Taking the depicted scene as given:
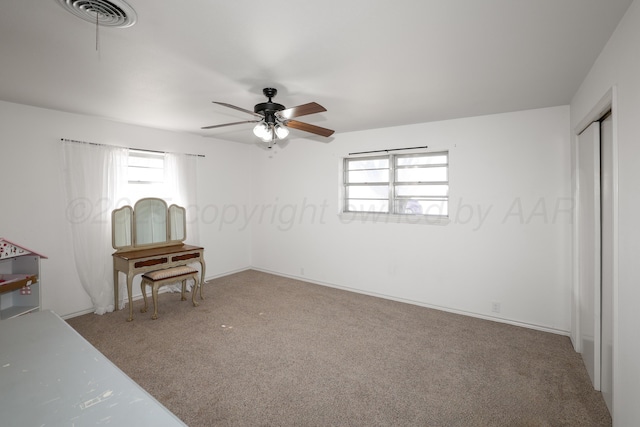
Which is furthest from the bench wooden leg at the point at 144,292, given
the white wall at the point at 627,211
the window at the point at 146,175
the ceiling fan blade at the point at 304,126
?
the white wall at the point at 627,211

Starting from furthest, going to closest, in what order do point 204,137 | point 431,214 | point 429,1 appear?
1. point 204,137
2. point 431,214
3. point 429,1

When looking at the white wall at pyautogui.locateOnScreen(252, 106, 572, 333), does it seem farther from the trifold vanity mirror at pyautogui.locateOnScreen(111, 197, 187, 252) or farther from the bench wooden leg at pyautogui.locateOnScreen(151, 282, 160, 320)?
the bench wooden leg at pyautogui.locateOnScreen(151, 282, 160, 320)

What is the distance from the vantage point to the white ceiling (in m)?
1.65

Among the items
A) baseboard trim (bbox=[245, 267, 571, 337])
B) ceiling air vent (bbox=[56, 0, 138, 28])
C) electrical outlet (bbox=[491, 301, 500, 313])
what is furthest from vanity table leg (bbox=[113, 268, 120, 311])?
electrical outlet (bbox=[491, 301, 500, 313])

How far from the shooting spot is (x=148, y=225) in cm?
434

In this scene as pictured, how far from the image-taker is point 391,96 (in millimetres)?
3035

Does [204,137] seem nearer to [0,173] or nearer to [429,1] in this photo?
[0,173]

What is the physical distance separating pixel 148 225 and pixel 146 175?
0.76m

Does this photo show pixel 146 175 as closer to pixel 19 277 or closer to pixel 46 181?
pixel 46 181

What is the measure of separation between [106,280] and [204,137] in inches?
102

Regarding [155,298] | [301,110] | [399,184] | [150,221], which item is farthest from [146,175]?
[399,184]

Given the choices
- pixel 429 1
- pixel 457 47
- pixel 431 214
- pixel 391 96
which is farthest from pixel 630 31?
pixel 431 214

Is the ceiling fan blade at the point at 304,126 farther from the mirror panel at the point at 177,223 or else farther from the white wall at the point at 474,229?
the mirror panel at the point at 177,223

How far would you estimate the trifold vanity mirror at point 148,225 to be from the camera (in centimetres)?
404
